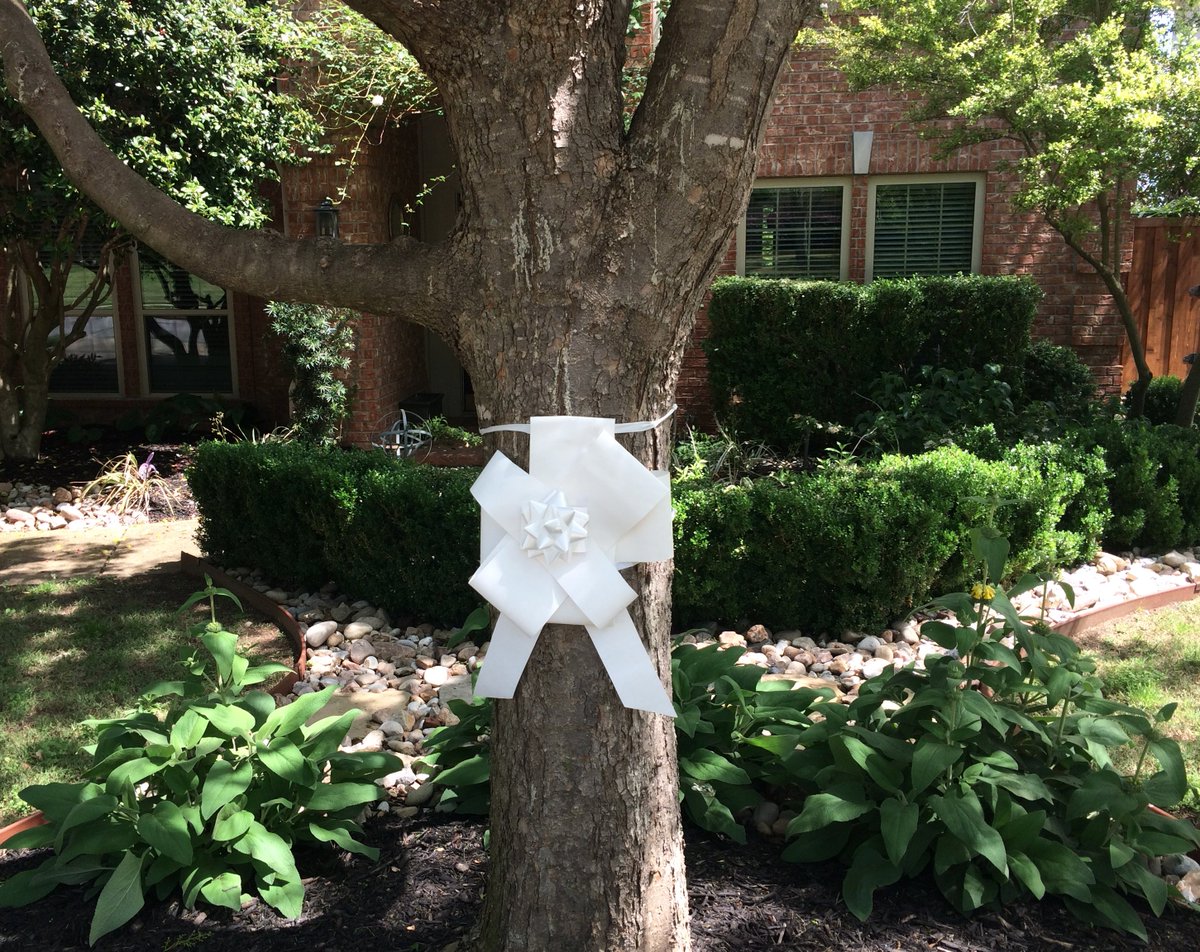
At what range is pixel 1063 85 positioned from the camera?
23.2 ft

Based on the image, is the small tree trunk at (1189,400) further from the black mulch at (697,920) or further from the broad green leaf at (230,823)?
the broad green leaf at (230,823)

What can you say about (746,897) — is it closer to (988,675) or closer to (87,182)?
(988,675)

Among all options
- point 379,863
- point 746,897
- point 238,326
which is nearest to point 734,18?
point 746,897

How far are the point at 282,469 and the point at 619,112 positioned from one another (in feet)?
13.2

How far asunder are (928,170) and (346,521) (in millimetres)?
6342

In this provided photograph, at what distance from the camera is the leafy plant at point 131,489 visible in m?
7.86

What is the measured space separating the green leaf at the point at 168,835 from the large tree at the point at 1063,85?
20.8 feet

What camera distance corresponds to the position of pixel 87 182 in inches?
93.9

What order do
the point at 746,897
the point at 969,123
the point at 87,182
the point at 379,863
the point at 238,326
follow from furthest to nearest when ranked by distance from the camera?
the point at 238,326
the point at 969,123
the point at 379,863
the point at 746,897
the point at 87,182

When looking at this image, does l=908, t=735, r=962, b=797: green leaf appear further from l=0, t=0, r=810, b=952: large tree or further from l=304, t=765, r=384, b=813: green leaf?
l=304, t=765, r=384, b=813: green leaf

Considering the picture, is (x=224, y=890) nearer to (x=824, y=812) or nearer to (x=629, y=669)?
(x=629, y=669)

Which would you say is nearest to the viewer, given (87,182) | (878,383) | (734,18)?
(734,18)

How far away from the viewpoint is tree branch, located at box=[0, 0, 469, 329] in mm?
2209

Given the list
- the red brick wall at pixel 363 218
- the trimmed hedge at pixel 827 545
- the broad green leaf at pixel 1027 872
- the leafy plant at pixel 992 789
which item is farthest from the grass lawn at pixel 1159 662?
the red brick wall at pixel 363 218
